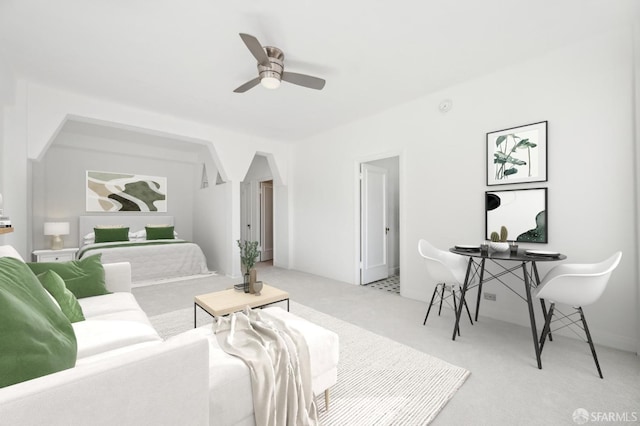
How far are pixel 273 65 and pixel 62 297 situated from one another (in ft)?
7.67

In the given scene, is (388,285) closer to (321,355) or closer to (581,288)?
(581,288)

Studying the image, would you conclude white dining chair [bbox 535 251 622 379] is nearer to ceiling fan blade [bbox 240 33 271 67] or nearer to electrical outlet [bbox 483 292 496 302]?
electrical outlet [bbox 483 292 496 302]

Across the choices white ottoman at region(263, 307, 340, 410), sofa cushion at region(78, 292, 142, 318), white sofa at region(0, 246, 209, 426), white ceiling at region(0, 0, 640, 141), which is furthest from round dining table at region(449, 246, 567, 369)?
sofa cushion at region(78, 292, 142, 318)

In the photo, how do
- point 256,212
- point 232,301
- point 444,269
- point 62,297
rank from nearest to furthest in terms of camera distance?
point 62,297
point 232,301
point 444,269
point 256,212

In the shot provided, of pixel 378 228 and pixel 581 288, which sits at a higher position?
pixel 378 228

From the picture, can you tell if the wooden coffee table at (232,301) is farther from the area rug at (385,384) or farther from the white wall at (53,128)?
the white wall at (53,128)

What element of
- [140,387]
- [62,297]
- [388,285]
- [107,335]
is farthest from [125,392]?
[388,285]

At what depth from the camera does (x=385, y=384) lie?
5.94 ft

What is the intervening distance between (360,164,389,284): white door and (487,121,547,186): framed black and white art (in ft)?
6.11

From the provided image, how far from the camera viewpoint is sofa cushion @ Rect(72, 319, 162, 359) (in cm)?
131

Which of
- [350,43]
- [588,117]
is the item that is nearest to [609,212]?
[588,117]

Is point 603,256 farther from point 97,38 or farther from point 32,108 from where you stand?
point 32,108

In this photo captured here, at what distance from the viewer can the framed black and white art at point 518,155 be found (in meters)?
2.66

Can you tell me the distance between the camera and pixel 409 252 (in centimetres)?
373
